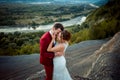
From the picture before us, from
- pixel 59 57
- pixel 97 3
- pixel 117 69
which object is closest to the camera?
pixel 59 57

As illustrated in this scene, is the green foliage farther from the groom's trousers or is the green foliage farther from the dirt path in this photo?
the groom's trousers

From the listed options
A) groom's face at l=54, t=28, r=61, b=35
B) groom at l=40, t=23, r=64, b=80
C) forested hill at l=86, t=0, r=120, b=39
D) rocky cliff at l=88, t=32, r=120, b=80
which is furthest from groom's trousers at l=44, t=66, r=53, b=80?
forested hill at l=86, t=0, r=120, b=39

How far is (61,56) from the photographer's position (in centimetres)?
654

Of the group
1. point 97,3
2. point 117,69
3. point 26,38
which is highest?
point 97,3

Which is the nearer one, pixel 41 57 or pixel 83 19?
pixel 41 57

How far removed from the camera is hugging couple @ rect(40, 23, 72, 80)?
646cm

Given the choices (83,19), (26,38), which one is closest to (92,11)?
(83,19)

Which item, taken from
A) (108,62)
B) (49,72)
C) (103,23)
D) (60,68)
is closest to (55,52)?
(60,68)

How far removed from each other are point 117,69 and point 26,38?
4.90 ft

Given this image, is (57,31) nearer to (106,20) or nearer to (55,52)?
(55,52)

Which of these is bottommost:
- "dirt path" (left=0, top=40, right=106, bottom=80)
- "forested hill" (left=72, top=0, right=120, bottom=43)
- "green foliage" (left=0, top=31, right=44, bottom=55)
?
"dirt path" (left=0, top=40, right=106, bottom=80)

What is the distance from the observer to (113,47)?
24.3 feet

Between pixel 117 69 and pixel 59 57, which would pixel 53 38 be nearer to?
pixel 59 57

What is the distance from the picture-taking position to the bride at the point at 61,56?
21.1 feet
